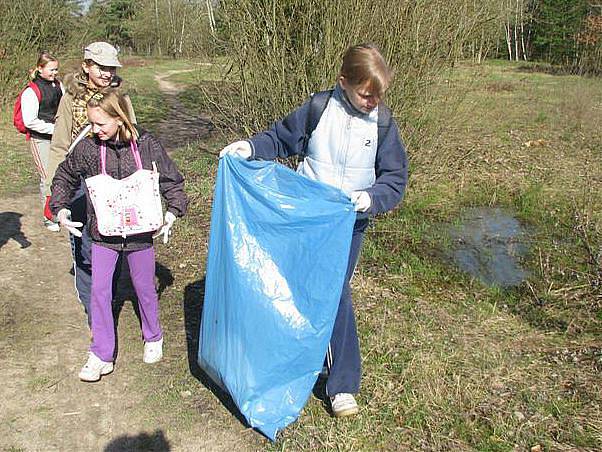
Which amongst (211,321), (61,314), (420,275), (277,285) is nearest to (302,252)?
(277,285)

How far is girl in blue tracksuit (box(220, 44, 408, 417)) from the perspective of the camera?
2.52 metres

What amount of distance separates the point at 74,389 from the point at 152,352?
457 millimetres

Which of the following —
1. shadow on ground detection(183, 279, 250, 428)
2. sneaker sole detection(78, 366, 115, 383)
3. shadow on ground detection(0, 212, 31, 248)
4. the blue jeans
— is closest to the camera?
shadow on ground detection(183, 279, 250, 428)

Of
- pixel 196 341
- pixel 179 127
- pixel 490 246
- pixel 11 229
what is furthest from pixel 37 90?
pixel 179 127

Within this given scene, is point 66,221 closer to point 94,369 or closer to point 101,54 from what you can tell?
point 94,369

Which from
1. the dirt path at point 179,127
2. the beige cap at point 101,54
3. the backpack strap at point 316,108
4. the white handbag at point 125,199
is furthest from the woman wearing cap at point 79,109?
the dirt path at point 179,127

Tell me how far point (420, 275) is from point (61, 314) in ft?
8.98

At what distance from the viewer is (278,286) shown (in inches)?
103

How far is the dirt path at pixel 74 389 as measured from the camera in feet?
9.19

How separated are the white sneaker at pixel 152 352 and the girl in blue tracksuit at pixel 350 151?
1069mm

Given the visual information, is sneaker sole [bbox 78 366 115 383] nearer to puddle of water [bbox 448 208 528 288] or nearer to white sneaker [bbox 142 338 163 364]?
white sneaker [bbox 142 338 163 364]

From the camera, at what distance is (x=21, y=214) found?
604 cm

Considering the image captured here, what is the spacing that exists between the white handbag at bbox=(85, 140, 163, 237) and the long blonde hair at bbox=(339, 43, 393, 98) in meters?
1.16

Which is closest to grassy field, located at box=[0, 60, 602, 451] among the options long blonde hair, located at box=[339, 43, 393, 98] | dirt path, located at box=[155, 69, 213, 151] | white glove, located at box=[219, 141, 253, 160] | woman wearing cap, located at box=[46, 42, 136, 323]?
woman wearing cap, located at box=[46, 42, 136, 323]
